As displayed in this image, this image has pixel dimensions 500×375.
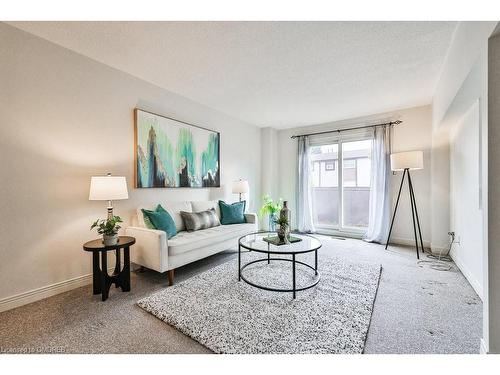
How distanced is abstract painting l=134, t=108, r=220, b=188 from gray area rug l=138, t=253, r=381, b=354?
4.97 feet

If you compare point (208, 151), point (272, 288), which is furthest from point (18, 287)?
point (208, 151)

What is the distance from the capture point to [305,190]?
511 cm

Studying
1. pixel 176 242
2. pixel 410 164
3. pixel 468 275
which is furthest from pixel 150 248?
pixel 410 164

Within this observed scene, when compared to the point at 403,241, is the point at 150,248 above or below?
above

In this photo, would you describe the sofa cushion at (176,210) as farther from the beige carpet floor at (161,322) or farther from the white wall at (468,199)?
the white wall at (468,199)

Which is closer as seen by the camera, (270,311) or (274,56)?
(270,311)

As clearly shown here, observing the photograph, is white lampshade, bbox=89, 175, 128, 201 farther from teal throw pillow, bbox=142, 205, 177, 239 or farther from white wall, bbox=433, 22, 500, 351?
white wall, bbox=433, 22, 500, 351

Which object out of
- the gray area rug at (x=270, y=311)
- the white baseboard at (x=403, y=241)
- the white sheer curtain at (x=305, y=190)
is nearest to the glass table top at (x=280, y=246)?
the gray area rug at (x=270, y=311)

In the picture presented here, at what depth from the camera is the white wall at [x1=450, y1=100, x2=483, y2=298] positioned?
2301 mm

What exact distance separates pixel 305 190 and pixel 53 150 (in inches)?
172

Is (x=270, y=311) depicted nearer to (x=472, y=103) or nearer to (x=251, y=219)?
(x=251, y=219)

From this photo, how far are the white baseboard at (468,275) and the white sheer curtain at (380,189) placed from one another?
1041 mm

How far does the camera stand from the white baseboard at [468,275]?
2183mm
